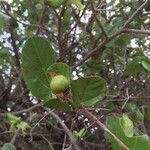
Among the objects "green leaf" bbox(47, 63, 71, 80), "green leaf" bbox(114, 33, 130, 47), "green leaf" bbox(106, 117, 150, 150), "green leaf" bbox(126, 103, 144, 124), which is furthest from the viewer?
"green leaf" bbox(114, 33, 130, 47)

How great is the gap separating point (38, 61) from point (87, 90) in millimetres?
108

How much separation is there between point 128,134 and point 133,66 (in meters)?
1.13

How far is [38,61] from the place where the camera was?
2.71 ft

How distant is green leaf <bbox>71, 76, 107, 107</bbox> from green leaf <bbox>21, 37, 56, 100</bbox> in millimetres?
87

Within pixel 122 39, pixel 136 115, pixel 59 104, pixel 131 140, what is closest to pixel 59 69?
pixel 59 104

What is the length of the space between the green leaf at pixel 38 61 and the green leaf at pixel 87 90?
0.09 metres

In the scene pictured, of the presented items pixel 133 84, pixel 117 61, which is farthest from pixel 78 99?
pixel 117 61

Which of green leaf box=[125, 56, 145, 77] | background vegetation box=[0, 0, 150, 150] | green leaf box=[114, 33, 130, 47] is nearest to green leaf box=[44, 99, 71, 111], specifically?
background vegetation box=[0, 0, 150, 150]

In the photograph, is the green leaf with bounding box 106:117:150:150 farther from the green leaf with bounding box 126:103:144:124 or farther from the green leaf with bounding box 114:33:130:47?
the green leaf with bounding box 114:33:130:47

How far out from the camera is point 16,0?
233 cm

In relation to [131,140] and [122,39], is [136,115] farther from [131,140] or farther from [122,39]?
[131,140]

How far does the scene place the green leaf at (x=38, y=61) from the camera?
2.69 ft

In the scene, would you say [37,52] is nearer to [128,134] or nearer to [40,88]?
[40,88]

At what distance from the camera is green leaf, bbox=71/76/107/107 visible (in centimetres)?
75
